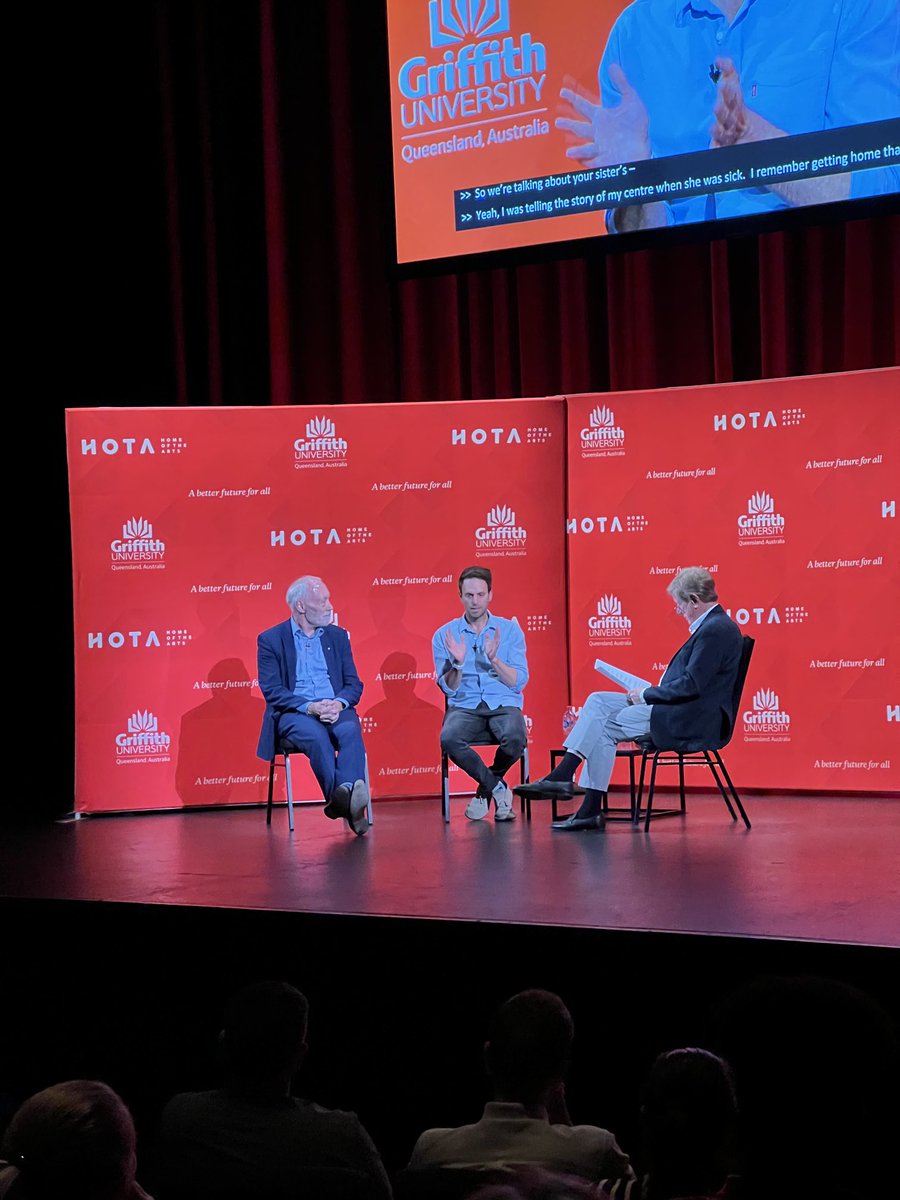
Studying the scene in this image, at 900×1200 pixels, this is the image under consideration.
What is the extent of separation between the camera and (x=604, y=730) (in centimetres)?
554

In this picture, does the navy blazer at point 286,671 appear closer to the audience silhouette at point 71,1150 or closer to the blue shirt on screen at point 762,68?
the blue shirt on screen at point 762,68

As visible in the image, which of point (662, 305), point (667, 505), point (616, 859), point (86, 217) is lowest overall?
point (616, 859)

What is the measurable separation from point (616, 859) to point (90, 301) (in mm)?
4889

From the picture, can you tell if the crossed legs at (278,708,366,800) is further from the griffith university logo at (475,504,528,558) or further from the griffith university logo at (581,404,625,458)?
the griffith university logo at (581,404,625,458)

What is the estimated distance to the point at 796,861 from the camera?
451cm

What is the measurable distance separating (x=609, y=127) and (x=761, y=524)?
2.03 metres

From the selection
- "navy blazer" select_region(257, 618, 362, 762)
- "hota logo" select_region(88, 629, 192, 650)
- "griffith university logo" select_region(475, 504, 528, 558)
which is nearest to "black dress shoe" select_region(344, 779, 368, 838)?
"navy blazer" select_region(257, 618, 362, 762)

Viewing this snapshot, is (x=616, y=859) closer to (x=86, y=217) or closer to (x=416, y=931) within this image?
(x=416, y=931)

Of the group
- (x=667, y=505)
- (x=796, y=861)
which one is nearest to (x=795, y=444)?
(x=667, y=505)

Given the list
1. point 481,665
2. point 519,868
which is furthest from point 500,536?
point 519,868

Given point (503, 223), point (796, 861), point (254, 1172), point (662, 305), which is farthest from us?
point (662, 305)

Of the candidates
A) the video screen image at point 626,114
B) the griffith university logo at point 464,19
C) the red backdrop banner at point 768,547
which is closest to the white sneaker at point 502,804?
the red backdrop banner at point 768,547

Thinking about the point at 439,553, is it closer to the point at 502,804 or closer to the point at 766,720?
the point at 502,804

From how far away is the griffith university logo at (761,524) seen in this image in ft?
21.7
